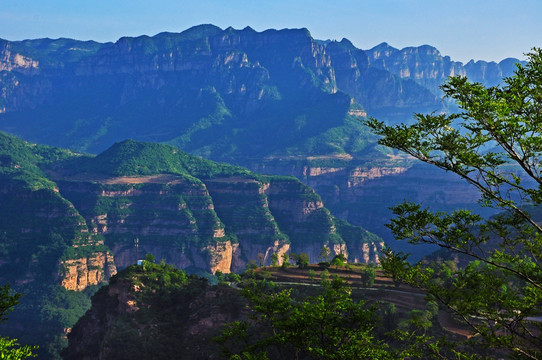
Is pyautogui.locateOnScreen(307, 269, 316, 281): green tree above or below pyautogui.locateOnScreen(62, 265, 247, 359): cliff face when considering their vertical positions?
above

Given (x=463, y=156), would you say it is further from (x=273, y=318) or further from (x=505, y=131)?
(x=273, y=318)

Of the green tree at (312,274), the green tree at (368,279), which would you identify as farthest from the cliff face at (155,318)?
the green tree at (368,279)

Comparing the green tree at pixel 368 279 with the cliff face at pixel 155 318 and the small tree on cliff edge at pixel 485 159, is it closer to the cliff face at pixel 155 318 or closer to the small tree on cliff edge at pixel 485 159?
the cliff face at pixel 155 318

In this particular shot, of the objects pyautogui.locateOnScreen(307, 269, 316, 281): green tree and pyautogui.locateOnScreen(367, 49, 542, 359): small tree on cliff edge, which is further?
pyautogui.locateOnScreen(307, 269, 316, 281): green tree

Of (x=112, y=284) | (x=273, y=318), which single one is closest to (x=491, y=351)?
(x=273, y=318)

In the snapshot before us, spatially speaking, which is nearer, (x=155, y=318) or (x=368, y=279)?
(x=155, y=318)

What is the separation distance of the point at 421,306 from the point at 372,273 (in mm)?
19515

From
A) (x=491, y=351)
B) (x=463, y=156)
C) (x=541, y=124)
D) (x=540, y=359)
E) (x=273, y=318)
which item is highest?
(x=541, y=124)

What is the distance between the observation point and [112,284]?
134375mm

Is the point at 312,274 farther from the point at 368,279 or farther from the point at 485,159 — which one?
the point at 485,159

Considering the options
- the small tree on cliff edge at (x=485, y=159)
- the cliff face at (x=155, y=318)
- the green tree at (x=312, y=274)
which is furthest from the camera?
the green tree at (x=312, y=274)

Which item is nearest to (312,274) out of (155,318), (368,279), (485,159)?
(368,279)

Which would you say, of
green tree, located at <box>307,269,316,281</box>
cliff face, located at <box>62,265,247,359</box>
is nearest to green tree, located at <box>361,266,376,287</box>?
green tree, located at <box>307,269,316,281</box>

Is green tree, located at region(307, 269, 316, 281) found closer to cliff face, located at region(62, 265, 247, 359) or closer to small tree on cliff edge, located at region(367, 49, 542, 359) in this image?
cliff face, located at region(62, 265, 247, 359)
